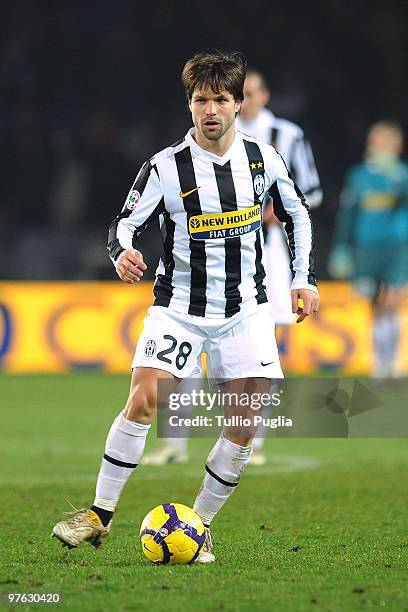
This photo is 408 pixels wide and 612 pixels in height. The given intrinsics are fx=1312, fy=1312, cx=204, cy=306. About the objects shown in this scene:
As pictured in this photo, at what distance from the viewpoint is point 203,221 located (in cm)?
528

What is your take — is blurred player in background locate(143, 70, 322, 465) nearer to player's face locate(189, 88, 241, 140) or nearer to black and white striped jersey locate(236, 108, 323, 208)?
black and white striped jersey locate(236, 108, 323, 208)

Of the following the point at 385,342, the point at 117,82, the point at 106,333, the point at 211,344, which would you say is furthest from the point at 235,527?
the point at 117,82

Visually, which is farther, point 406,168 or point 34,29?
point 34,29

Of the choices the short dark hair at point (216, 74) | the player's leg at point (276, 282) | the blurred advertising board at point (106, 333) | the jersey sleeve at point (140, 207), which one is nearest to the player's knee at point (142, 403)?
the jersey sleeve at point (140, 207)

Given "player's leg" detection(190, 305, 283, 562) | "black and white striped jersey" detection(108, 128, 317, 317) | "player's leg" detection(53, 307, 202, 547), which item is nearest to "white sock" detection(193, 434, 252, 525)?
"player's leg" detection(190, 305, 283, 562)

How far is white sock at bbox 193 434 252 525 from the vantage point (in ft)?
17.4

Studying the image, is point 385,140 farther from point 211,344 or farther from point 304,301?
point 211,344

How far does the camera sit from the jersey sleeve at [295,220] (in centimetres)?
544

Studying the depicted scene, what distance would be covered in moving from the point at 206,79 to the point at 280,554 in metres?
1.92

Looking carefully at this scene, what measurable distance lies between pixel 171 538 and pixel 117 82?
1069cm

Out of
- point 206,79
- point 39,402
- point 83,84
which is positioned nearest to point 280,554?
point 206,79

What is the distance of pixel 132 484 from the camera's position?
741 cm

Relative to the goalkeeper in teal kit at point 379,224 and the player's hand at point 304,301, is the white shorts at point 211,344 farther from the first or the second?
the goalkeeper in teal kit at point 379,224

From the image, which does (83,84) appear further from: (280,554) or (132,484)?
(280,554)
